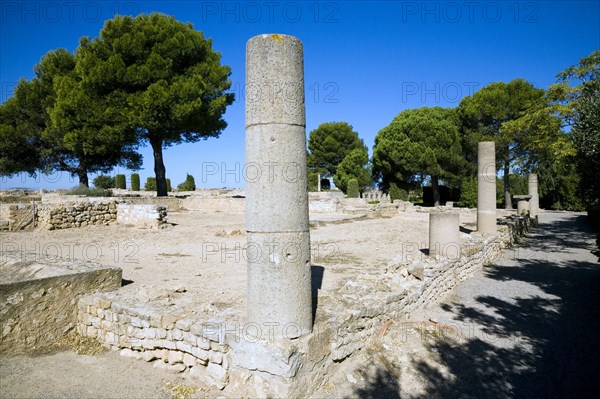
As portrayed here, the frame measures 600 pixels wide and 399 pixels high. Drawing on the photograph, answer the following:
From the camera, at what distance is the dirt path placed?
13.8ft

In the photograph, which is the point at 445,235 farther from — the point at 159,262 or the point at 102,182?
the point at 102,182

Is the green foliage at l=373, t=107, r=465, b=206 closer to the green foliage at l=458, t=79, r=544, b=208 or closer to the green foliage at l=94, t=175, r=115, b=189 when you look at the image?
the green foliage at l=458, t=79, r=544, b=208

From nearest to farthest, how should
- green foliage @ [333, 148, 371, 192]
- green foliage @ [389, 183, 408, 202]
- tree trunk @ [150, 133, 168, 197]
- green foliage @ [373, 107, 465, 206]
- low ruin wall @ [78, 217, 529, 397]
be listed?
low ruin wall @ [78, 217, 529, 397] → tree trunk @ [150, 133, 168, 197] → green foliage @ [373, 107, 465, 206] → green foliage @ [389, 183, 408, 202] → green foliage @ [333, 148, 371, 192]

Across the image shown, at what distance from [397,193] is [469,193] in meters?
6.49

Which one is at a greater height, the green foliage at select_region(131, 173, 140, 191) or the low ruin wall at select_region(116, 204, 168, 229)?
the green foliage at select_region(131, 173, 140, 191)

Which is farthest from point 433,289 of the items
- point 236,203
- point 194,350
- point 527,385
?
point 236,203

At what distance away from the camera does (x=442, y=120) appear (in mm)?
33156

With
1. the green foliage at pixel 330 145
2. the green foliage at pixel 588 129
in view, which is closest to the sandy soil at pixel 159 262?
the green foliage at pixel 588 129

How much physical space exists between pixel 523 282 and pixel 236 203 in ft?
57.9

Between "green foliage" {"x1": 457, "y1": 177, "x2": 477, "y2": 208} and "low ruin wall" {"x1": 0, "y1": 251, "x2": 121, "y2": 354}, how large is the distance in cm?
2909

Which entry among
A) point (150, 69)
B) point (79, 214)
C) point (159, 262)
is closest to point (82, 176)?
point (150, 69)

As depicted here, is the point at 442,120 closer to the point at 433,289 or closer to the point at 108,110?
the point at 108,110

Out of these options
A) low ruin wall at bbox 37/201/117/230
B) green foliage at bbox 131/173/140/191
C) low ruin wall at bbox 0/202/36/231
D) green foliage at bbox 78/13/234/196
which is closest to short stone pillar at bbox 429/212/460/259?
low ruin wall at bbox 37/201/117/230

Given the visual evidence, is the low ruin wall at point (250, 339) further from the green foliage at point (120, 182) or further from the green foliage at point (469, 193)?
the green foliage at point (120, 182)
